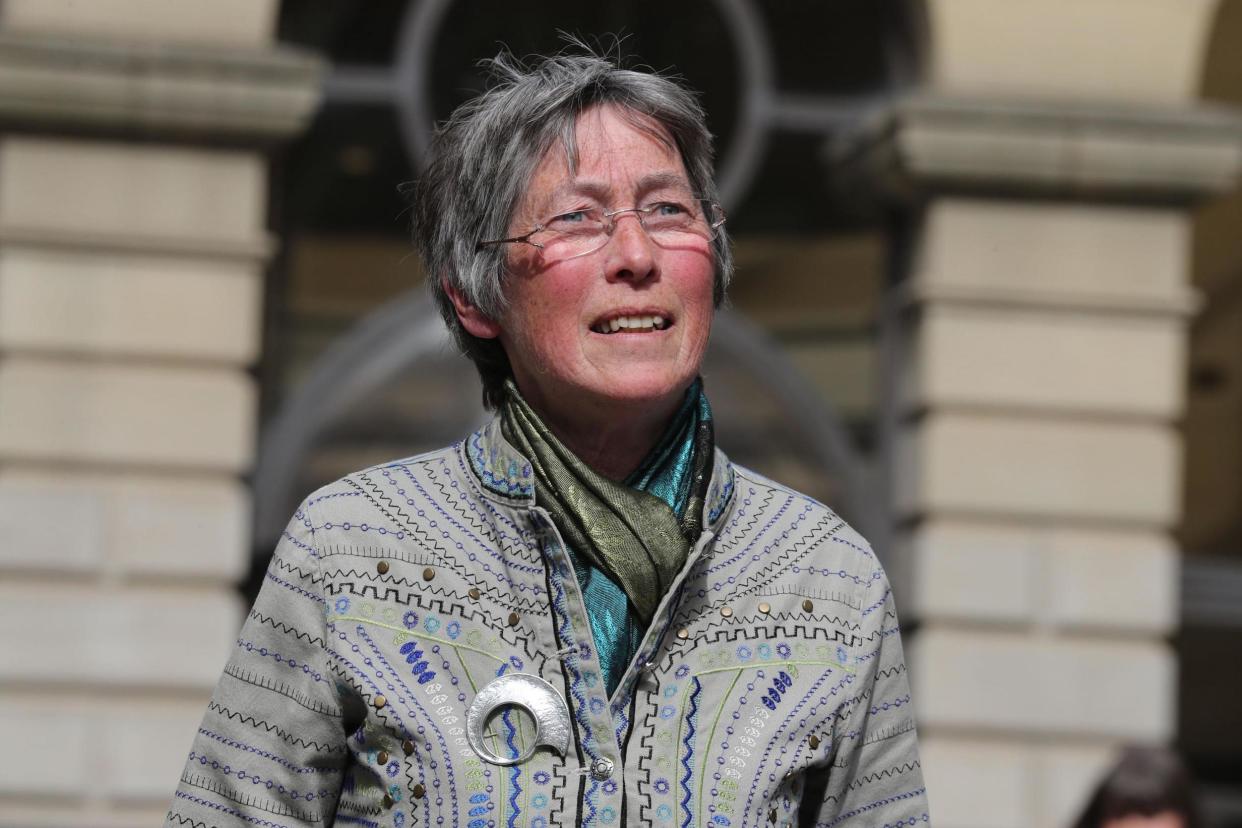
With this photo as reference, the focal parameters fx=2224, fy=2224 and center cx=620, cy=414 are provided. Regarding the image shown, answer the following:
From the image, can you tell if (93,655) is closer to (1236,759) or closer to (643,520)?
(1236,759)

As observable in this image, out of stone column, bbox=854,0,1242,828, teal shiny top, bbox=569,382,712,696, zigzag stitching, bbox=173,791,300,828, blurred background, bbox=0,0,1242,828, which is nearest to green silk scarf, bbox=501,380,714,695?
teal shiny top, bbox=569,382,712,696

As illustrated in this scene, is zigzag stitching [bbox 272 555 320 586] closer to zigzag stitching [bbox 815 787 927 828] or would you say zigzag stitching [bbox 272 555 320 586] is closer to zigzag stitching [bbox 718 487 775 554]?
zigzag stitching [bbox 718 487 775 554]

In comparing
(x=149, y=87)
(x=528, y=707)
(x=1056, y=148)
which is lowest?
(x=528, y=707)

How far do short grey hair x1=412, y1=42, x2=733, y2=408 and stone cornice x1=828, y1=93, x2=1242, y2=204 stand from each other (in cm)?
605

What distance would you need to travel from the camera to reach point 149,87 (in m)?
7.93

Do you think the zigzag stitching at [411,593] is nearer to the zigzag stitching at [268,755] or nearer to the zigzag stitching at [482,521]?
the zigzag stitching at [482,521]

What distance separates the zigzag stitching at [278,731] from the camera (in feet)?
6.95

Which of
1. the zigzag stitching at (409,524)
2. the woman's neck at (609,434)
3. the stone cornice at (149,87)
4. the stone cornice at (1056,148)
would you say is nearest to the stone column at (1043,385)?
the stone cornice at (1056,148)

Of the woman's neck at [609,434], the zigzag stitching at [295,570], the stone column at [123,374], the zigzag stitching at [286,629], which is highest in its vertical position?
the stone column at [123,374]

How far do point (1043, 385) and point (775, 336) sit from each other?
112 centimetres

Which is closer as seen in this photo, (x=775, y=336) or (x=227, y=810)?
(x=227, y=810)

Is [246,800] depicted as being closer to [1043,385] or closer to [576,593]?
[576,593]

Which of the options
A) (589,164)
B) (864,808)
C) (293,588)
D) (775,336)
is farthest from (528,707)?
(775,336)

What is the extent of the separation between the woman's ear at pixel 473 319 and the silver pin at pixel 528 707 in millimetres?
429
